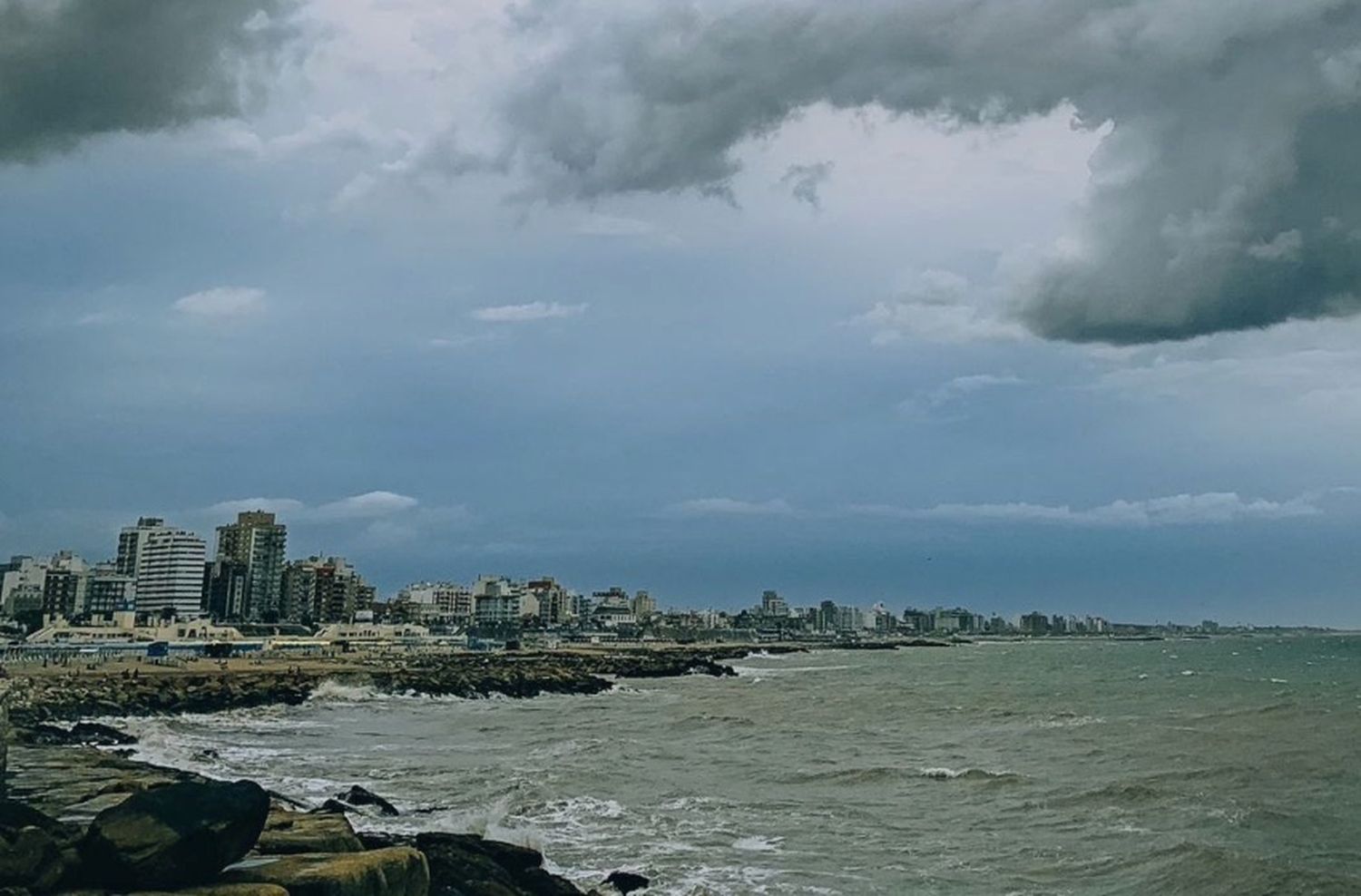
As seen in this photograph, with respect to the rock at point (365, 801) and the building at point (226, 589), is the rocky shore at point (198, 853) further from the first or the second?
the building at point (226, 589)

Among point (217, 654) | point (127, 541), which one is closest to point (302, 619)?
point (127, 541)

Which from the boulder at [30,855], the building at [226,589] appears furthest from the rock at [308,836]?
the building at [226,589]

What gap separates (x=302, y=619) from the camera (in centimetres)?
18912

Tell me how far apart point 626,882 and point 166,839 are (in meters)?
Answer: 8.98

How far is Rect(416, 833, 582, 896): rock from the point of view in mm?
14766

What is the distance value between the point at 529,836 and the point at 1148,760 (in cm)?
2315

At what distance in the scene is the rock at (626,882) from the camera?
17812 mm

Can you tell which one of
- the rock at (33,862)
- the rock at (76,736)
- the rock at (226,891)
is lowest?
the rock at (76,736)

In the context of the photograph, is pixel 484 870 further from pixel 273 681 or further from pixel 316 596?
pixel 316 596

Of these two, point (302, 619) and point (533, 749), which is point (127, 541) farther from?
point (533, 749)

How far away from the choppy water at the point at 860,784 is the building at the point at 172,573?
130578 mm

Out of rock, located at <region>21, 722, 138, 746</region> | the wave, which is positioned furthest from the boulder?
the wave

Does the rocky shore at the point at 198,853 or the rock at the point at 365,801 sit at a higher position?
the rocky shore at the point at 198,853

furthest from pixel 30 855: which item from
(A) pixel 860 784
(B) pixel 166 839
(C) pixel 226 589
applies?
(C) pixel 226 589
